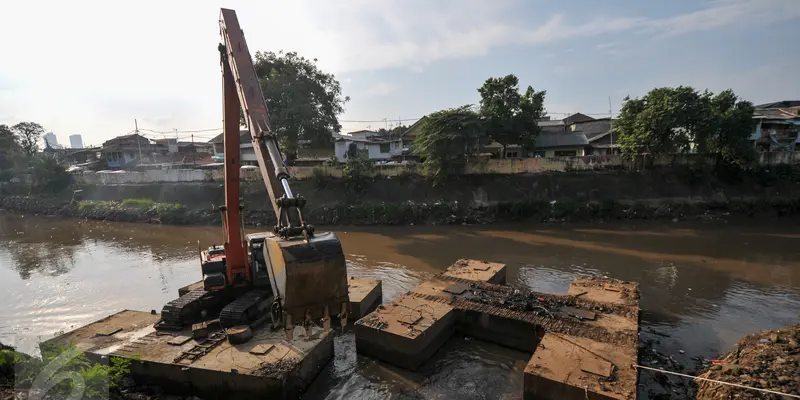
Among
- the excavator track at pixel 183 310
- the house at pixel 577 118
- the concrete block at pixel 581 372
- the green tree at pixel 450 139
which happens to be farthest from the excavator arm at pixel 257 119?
the house at pixel 577 118

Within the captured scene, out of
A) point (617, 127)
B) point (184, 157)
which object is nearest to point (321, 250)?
point (617, 127)

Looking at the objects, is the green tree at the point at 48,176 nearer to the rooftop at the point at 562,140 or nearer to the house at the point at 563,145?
the house at the point at 563,145

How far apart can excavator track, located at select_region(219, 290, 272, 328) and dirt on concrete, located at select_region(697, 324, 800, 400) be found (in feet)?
33.9

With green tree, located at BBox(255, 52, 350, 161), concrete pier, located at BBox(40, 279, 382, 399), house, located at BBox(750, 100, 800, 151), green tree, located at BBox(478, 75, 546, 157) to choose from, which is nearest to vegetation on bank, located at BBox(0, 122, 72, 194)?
green tree, located at BBox(255, 52, 350, 161)

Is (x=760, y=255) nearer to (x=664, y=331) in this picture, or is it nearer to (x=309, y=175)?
(x=664, y=331)

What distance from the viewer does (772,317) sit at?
12.0 meters

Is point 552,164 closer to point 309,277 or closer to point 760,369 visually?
point 760,369

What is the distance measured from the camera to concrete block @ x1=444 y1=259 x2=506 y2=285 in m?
13.1

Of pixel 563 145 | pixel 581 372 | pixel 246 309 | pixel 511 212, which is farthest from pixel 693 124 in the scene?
pixel 246 309

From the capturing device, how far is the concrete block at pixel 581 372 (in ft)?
22.5

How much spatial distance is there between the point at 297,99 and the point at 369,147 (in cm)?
1068

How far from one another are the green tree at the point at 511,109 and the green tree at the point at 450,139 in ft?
10.1

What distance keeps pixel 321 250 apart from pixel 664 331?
1117 cm

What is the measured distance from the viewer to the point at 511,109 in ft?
101
